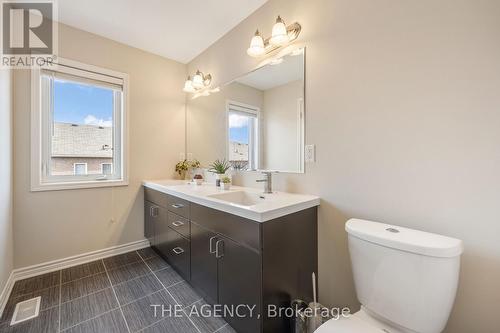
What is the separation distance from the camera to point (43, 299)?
164 centimetres

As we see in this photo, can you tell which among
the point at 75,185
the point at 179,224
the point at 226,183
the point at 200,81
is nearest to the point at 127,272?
the point at 179,224

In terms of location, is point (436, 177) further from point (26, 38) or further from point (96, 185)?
point (26, 38)

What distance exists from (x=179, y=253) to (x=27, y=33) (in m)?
2.47

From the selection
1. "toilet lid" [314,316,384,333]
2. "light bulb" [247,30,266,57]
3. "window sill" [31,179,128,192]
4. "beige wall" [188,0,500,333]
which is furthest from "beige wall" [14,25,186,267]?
"toilet lid" [314,316,384,333]

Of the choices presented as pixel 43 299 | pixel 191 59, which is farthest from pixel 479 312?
pixel 191 59

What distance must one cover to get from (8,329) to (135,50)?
109 inches

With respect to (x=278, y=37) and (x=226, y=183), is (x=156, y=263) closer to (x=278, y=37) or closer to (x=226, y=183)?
(x=226, y=183)

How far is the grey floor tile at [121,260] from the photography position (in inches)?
86.0

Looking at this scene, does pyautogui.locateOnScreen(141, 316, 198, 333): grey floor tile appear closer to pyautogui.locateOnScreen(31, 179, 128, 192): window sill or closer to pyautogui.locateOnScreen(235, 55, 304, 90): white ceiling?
pyautogui.locateOnScreen(31, 179, 128, 192): window sill

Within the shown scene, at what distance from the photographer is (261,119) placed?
1878 mm

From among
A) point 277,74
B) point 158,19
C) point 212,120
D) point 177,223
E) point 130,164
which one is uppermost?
point 158,19

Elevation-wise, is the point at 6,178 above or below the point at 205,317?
above

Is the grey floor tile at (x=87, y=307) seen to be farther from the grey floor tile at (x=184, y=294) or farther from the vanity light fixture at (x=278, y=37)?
the vanity light fixture at (x=278, y=37)

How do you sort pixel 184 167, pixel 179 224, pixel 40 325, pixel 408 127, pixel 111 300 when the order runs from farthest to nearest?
pixel 184 167 → pixel 179 224 → pixel 111 300 → pixel 40 325 → pixel 408 127
